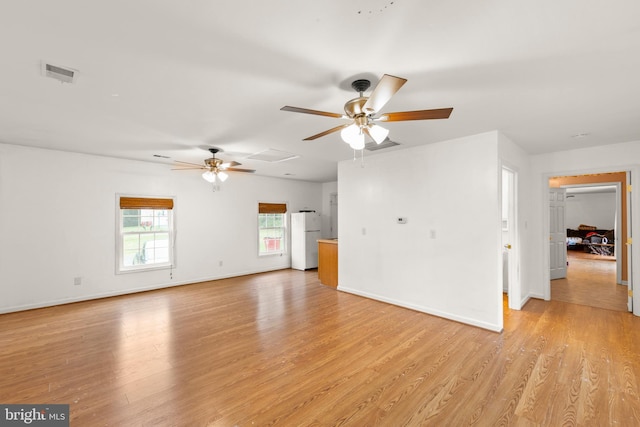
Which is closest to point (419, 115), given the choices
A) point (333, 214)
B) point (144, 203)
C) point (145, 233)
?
point (144, 203)

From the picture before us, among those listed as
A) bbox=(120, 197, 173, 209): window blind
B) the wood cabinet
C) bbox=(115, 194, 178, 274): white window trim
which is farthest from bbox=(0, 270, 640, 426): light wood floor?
bbox=(120, 197, 173, 209): window blind

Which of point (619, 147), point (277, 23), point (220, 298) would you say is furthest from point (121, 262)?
point (619, 147)

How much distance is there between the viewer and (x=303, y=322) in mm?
3725

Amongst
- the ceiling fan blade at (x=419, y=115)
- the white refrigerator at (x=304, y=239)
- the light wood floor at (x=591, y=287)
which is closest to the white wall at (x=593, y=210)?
the light wood floor at (x=591, y=287)

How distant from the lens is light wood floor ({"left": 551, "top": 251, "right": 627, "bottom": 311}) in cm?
447

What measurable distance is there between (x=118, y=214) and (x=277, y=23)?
16.6 feet

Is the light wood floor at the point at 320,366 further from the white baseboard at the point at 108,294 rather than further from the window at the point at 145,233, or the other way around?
the window at the point at 145,233

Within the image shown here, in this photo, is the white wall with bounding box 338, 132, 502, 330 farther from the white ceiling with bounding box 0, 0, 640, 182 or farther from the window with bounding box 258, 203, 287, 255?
the window with bounding box 258, 203, 287, 255

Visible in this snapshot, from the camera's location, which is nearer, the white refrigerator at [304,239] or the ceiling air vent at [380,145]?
the ceiling air vent at [380,145]

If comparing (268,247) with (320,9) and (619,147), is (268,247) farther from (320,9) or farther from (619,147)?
(619,147)

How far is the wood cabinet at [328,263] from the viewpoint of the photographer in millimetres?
5574

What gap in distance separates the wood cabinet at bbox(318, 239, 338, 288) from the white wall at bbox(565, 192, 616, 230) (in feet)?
37.3

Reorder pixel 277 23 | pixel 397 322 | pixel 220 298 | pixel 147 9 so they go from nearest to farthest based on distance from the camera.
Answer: pixel 147 9 < pixel 277 23 < pixel 397 322 < pixel 220 298

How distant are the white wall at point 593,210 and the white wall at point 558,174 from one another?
9054 mm
